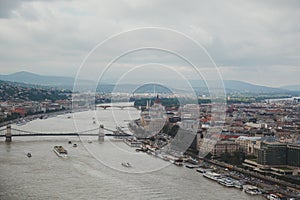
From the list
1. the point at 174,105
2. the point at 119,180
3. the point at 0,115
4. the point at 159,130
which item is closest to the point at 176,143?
the point at 159,130

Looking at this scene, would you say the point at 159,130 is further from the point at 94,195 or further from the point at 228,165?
the point at 94,195

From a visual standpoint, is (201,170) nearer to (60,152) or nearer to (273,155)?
(273,155)

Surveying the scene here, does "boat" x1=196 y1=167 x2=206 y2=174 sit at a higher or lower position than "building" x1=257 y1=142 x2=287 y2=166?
lower

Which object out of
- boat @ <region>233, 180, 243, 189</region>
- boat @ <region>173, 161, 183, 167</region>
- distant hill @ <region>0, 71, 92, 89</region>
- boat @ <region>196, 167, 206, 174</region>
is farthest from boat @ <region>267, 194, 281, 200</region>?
distant hill @ <region>0, 71, 92, 89</region>

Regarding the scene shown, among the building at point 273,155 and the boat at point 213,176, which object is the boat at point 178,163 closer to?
the boat at point 213,176

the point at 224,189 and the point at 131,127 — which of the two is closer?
the point at 224,189

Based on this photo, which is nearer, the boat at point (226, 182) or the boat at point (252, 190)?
the boat at point (252, 190)

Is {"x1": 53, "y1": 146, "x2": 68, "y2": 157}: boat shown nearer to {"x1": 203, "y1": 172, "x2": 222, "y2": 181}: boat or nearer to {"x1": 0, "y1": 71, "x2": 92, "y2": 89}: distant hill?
{"x1": 203, "y1": 172, "x2": 222, "y2": 181}: boat

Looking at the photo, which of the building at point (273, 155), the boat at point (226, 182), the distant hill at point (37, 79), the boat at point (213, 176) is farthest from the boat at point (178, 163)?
the distant hill at point (37, 79)

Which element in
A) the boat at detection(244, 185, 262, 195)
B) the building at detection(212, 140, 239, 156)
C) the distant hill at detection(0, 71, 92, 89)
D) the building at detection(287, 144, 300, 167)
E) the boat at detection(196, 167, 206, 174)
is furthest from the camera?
the distant hill at detection(0, 71, 92, 89)
